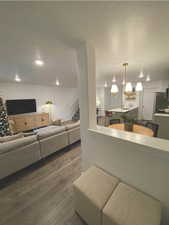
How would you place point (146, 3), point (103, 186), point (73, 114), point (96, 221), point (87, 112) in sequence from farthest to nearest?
point (73, 114)
point (87, 112)
point (103, 186)
point (96, 221)
point (146, 3)

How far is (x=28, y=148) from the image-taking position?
2227mm

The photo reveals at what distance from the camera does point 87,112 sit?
1771 millimetres

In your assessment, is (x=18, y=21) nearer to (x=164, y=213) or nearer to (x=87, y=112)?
(x=87, y=112)

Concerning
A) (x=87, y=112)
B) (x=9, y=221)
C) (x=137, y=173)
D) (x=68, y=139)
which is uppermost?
(x=87, y=112)

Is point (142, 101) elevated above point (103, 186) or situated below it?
above

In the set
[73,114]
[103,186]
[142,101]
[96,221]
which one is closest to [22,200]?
[96,221]

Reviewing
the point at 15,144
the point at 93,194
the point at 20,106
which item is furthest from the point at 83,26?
the point at 20,106

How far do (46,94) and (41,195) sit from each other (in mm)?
5596

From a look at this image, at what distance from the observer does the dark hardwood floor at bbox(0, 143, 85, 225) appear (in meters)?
1.37

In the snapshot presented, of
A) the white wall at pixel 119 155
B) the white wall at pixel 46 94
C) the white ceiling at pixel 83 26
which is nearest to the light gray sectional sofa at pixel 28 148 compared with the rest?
the white wall at pixel 119 155

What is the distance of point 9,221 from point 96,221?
1.20 meters

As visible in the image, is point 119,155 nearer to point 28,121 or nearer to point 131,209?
point 131,209

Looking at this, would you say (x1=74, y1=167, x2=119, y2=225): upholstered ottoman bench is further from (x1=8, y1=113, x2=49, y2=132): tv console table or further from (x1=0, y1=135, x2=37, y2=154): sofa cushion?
(x1=8, y1=113, x2=49, y2=132): tv console table

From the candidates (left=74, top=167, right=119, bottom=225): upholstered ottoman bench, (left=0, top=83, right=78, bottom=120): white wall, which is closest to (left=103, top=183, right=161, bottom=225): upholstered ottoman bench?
(left=74, top=167, right=119, bottom=225): upholstered ottoman bench
